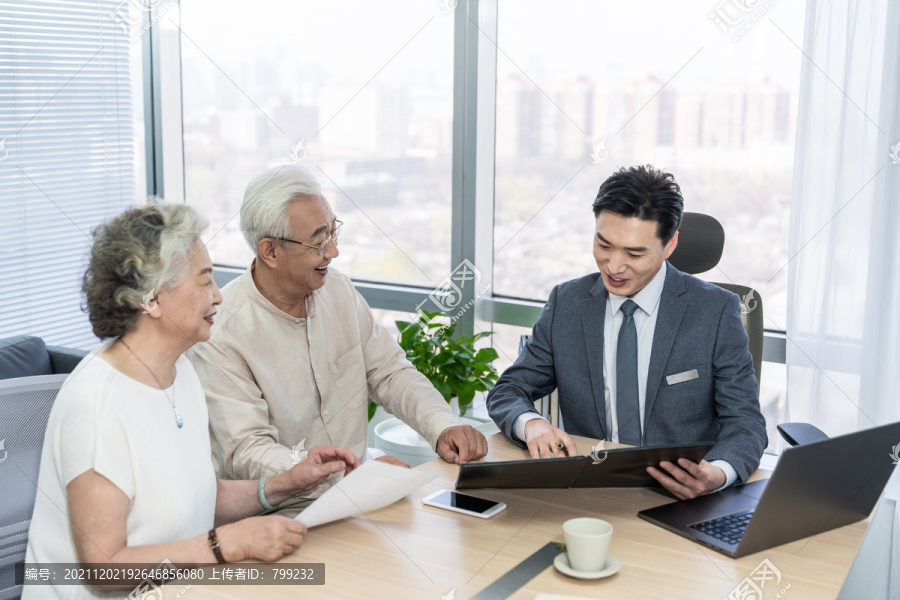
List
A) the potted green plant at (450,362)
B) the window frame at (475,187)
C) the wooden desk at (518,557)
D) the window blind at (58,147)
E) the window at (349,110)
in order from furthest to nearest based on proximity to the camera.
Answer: the window blind at (58,147)
the window at (349,110)
the window frame at (475,187)
the potted green plant at (450,362)
the wooden desk at (518,557)

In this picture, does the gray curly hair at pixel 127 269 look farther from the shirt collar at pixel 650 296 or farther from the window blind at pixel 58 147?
the window blind at pixel 58 147

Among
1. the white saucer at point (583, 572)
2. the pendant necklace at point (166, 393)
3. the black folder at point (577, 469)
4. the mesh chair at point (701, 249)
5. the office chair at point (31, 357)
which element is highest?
the mesh chair at point (701, 249)

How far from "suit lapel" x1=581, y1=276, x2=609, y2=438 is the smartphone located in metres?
0.56

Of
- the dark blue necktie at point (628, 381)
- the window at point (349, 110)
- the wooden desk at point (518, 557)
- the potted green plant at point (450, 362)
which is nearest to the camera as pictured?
the wooden desk at point (518, 557)

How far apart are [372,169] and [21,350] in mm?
1535

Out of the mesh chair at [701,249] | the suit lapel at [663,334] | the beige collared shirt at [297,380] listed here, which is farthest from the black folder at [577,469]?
the mesh chair at [701,249]

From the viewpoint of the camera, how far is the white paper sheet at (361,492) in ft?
4.79

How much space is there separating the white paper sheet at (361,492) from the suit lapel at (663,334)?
2.41 feet

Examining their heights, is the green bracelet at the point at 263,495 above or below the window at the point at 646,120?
below

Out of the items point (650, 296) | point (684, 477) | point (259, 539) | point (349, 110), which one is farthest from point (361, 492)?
point (349, 110)

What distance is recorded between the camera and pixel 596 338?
214cm

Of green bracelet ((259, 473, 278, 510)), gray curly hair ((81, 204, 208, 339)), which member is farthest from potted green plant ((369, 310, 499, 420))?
gray curly hair ((81, 204, 208, 339))

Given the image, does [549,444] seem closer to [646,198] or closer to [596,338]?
[596,338]

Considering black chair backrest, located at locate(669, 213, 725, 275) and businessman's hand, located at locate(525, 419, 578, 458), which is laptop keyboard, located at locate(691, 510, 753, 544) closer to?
businessman's hand, located at locate(525, 419, 578, 458)
